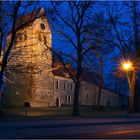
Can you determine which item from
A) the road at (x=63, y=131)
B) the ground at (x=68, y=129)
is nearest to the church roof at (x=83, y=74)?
Result: the ground at (x=68, y=129)

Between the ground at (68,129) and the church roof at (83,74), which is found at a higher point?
the church roof at (83,74)

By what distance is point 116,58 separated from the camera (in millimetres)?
55406

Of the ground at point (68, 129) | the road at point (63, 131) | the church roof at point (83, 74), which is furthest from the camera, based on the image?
the church roof at point (83, 74)

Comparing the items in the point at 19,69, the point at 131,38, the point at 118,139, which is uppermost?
the point at 131,38

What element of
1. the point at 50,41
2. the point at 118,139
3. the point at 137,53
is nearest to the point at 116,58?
the point at 137,53

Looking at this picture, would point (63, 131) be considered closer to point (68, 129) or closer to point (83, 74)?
point (68, 129)

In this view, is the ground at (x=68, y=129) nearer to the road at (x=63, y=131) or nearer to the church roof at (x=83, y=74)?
the road at (x=63, y=131)

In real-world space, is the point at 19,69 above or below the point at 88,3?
below

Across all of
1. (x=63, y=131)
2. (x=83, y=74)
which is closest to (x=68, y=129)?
(x=63, y=131)

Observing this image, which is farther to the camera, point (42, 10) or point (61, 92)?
point (61, 92)

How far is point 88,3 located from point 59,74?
52.9 metres

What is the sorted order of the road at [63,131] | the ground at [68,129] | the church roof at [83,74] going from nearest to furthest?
the road at [63,131] < the ground at [68,129] < the church roof at [83,74]

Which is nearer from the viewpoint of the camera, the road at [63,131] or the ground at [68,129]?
the road at [63,131]

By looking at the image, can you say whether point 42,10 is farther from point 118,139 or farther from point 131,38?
point 118,139
